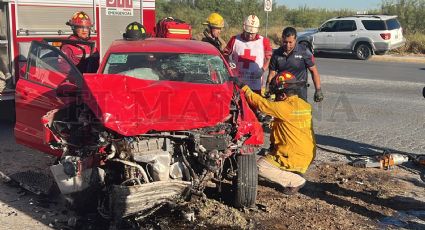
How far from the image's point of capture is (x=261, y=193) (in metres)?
5.40

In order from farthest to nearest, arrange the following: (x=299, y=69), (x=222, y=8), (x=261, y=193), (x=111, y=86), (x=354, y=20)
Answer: (x=222, y=8)
(x=354, y=20)
(x=299, y=69)
(x=261, y=193)
(x=111, y=86)

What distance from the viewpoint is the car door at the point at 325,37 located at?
22608 millimetres

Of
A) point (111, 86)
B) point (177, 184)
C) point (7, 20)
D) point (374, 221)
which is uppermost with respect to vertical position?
point (7, 20)

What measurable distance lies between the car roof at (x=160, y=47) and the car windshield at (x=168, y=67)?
2.8 inches

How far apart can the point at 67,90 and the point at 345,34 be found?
18825 millimetres

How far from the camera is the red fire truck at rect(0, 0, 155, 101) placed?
7.61 metres

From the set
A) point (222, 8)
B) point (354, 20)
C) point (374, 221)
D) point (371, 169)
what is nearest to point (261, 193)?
point (374, 221)

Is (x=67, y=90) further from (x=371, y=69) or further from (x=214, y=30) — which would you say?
(x=371, y=69)

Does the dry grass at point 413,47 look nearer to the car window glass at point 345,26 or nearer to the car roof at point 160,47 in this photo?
the car window glass at point 345,26

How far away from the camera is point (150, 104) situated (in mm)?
4453

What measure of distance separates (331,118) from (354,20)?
13.9 metres

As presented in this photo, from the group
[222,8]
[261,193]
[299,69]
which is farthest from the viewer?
[222,8]

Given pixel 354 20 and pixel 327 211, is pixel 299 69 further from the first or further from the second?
pixel 354 20

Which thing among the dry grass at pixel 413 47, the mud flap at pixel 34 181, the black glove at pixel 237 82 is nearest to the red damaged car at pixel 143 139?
the black glove at pixel 237 82
